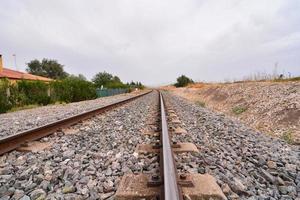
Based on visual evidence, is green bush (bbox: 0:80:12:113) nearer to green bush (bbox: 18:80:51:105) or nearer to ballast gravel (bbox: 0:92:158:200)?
green bush (bbox: 18:80:51:105)

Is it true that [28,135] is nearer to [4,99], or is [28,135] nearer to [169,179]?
[169,179]

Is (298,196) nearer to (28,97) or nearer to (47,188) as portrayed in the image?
(47,188)

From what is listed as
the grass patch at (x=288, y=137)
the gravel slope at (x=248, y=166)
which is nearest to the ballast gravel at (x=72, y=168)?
the gravel slope at (x=248, y=166)

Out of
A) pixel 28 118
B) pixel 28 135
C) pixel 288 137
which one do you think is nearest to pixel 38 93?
pixel 28 118

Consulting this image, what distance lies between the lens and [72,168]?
256cm

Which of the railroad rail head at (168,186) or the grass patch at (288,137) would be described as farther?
the grass patch at (288,137)

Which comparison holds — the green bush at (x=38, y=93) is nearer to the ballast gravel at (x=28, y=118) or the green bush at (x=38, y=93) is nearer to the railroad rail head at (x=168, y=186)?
the ballast gravel at (x=28, y=118)

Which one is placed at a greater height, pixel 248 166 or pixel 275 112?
pixel 275 112

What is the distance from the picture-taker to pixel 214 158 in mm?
2916

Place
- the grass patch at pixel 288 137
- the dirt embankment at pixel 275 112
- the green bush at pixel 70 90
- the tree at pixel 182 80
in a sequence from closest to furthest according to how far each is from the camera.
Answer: the grass patch at pixel 288 137, the dirt embankment at pixel 275 112, the green bush at pixel 70 90, the tree at pixel 182 80

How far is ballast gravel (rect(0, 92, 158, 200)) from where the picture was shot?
203cm

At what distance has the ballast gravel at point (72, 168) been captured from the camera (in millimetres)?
2025

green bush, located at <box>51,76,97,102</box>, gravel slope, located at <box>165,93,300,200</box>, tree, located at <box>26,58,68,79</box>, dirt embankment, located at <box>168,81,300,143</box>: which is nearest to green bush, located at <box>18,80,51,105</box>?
green bush, located at <box>51,76,97,102</box>

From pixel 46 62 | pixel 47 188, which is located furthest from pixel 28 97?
pixel 46 62
